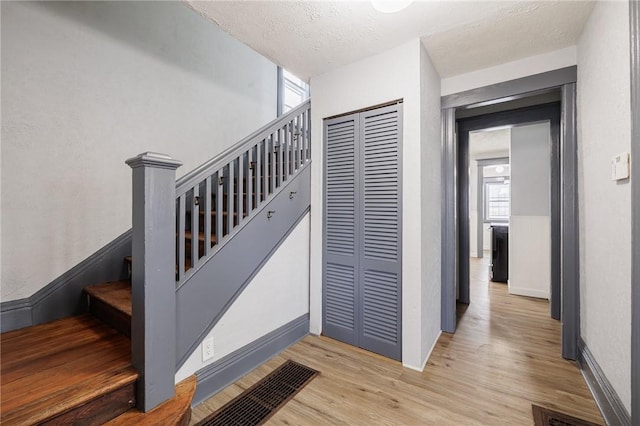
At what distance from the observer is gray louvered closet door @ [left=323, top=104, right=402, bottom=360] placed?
84.7 inches

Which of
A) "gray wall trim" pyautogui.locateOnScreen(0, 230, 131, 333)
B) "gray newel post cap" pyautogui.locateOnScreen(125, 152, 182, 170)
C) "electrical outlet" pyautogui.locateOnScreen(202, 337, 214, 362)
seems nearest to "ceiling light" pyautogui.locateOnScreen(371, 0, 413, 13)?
"gray newel post cap" pyautogui.locateOnScreen(125, 152, 182, 170)

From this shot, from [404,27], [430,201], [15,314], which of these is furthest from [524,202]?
[15,314]

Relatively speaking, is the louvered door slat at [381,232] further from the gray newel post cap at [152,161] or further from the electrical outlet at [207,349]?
the gray newel post cap at [152,161]

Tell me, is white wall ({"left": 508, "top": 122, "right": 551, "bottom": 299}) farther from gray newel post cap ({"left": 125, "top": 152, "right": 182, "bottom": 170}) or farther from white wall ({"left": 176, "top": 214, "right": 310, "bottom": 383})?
gray newel post cap ({"left": 125, "top": 152, "right": 182, "bottom": 170})

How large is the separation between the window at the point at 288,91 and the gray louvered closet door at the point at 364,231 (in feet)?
6.67

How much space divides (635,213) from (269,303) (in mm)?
2222

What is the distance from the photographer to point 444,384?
1859 millimetres

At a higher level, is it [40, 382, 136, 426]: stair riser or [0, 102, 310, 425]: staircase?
[0, 102, 310, 425]: staircase

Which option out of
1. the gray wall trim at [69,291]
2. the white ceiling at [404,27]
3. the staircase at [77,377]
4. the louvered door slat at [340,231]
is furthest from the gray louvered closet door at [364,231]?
the gray wall trim at [69,291]

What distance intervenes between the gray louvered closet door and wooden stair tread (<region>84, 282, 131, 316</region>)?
5.07 feet

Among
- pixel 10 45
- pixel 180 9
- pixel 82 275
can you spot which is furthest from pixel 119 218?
pixel 180 9

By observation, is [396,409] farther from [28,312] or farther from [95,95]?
[95,95]

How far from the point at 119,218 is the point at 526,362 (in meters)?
3.60

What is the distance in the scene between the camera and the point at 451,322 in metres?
2.65
